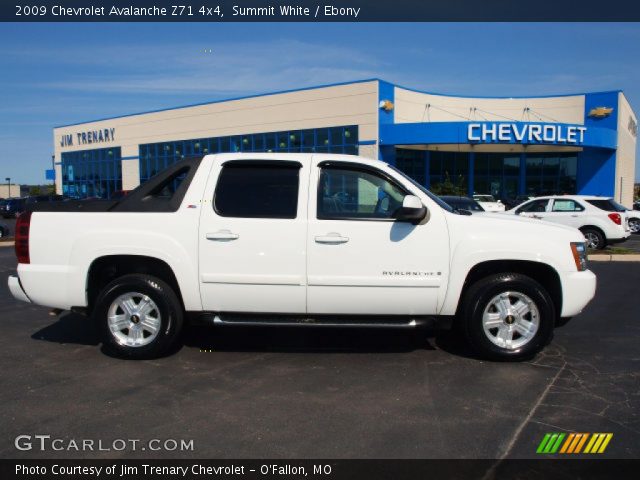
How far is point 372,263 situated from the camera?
5.00 m

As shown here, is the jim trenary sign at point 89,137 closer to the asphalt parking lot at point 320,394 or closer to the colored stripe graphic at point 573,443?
the asphalt parking lot at point 320,394

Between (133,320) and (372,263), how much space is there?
233cm

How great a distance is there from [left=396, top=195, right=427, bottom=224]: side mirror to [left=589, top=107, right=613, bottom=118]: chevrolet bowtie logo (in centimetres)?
3436

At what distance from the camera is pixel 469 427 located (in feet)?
12.6

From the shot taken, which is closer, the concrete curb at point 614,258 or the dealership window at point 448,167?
the concrete curb at point 614,258

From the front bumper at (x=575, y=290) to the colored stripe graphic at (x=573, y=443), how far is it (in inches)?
65.1

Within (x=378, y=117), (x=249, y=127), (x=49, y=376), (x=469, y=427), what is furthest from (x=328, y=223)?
(x=249, y=127)

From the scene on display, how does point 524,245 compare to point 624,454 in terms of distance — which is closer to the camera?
point 624,454

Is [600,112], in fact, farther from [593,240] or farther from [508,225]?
[508,225]

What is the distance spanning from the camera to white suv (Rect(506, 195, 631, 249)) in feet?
47.0

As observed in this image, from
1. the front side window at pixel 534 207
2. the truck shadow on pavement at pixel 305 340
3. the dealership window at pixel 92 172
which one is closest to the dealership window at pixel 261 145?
the dealership window at pixel 92 172

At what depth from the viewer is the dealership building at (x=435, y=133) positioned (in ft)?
97.5
